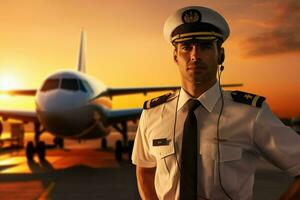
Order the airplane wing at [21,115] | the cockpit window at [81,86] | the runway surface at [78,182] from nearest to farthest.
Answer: the runway surface at [78,182]
the cockpit window at [81,86]
the airplane wing at [21,115]

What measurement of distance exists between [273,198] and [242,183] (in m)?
7.47

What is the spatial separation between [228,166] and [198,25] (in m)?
0.80

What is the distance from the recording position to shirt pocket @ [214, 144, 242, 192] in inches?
88.5

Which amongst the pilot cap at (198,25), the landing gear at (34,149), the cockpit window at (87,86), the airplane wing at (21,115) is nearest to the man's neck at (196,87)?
the pilot cap at (198,25)

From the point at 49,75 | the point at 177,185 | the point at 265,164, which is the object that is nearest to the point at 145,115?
the point at 177,185

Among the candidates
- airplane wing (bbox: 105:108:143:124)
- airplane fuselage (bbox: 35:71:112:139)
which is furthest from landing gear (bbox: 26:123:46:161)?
airplane wing (bbox: 105:108:143:124)

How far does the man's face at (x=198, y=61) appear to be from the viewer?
2307 mm

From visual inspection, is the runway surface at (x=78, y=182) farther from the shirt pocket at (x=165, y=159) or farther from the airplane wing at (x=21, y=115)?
the shirt pocket at (x=165, y=159)

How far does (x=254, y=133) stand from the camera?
7.30ft

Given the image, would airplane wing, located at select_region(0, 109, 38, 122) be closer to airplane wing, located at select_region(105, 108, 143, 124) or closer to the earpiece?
airplane wing, located at select_region(105, 108, 143, 124)

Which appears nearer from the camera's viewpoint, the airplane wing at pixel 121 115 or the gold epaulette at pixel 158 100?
the gold epaulette at pixel 158 100

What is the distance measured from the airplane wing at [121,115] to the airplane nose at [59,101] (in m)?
3.38

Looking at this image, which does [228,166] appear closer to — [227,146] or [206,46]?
[227,146]

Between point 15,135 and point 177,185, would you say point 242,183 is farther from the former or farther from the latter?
point 15,135
